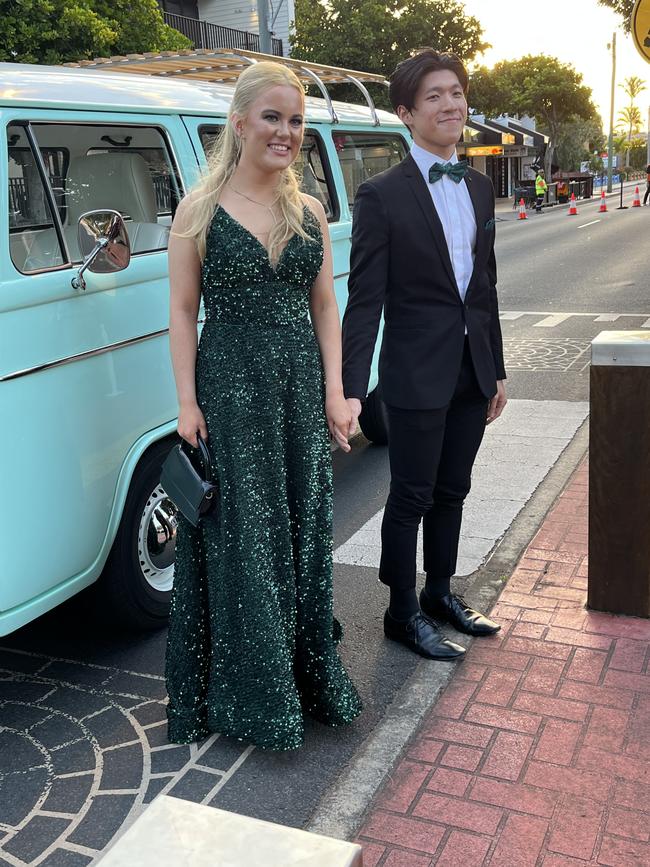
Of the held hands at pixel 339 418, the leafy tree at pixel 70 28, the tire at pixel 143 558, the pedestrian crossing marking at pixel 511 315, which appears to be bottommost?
the pedestrian crossing marking at pixel 511 315

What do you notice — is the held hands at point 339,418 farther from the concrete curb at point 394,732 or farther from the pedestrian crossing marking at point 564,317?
the pedestrian crossing marking at point 564,317

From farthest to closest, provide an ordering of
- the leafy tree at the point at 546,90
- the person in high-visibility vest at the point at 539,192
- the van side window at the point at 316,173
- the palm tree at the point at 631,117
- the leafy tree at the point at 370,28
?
the palm tree at the point at 631,117, the leafy tree at the point at 546,90, the person in high-visibility vest at the point at 539,192, the leafy tree at the point at 370,28, the van side window at the point at 316,173

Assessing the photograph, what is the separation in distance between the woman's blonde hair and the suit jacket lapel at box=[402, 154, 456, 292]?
1.77 feet

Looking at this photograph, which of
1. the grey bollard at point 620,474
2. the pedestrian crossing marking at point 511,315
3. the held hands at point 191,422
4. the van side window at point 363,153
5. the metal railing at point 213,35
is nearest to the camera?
the held hands at point 191,422

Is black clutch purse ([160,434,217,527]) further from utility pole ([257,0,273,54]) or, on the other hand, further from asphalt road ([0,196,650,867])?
utility pole ([257,0,273,54])

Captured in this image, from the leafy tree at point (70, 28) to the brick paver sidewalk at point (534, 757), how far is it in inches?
597

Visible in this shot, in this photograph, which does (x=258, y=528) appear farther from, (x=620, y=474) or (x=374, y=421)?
(x=374, y=421)

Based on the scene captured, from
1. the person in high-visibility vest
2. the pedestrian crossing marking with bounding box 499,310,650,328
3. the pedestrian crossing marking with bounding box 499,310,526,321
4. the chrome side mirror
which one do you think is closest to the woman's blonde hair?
the chrome side mirror

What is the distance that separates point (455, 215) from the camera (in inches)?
133

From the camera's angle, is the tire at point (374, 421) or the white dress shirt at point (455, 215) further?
the tire at point (374, 421)

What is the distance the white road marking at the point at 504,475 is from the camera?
15.7 ft

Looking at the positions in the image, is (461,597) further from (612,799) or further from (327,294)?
(327,294)

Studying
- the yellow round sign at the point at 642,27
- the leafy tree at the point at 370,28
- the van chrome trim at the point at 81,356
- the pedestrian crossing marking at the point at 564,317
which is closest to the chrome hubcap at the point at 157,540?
the van chrome trim at the point at 81,356

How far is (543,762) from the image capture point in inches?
116
